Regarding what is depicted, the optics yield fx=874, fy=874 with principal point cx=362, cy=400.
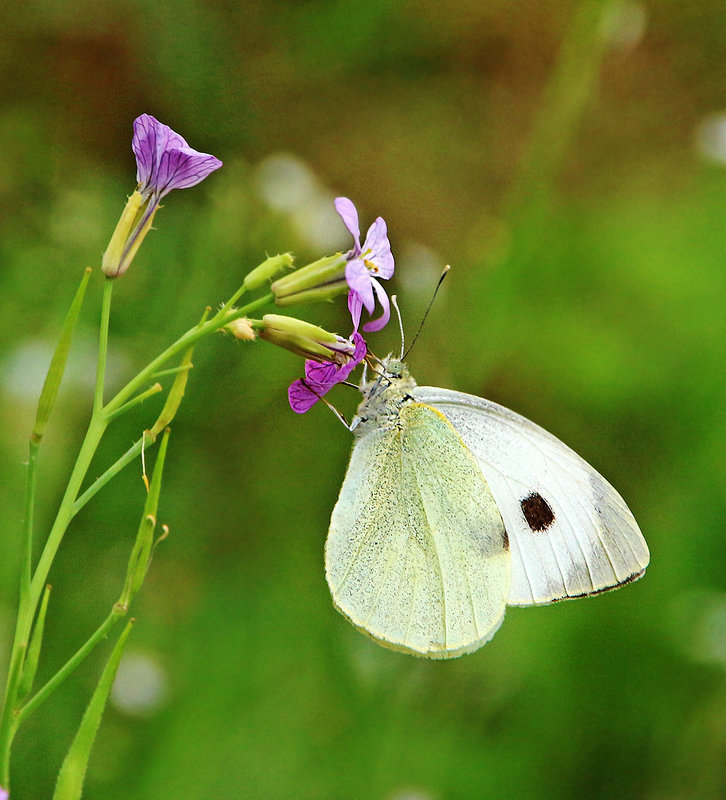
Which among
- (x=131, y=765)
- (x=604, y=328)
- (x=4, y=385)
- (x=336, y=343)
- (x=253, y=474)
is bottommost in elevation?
(x=131, y=765)

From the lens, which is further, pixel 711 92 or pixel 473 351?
pixel 711 92

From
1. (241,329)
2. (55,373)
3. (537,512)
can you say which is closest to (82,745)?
(55,373)

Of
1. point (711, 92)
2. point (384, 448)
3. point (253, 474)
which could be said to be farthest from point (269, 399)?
point (711, 92)

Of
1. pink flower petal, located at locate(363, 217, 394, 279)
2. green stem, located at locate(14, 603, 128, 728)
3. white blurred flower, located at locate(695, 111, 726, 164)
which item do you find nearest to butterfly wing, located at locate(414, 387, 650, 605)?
pink flower petal, located at locate(363, 217, 394, 279)

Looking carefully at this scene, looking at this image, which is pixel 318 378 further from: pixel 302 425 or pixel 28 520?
pixel 302 425

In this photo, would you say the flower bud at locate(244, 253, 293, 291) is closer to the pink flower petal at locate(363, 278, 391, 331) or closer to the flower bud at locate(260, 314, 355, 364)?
the flower bud at locate(260, 314, 355, 364)

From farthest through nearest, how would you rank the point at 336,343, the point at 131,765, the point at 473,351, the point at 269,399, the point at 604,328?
the point at 604,328 < the point at 269,399 < the point at 473,351 < the point at 131,765 < the point at 336,343

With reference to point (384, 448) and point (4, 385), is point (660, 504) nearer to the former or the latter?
point (384, 448)
